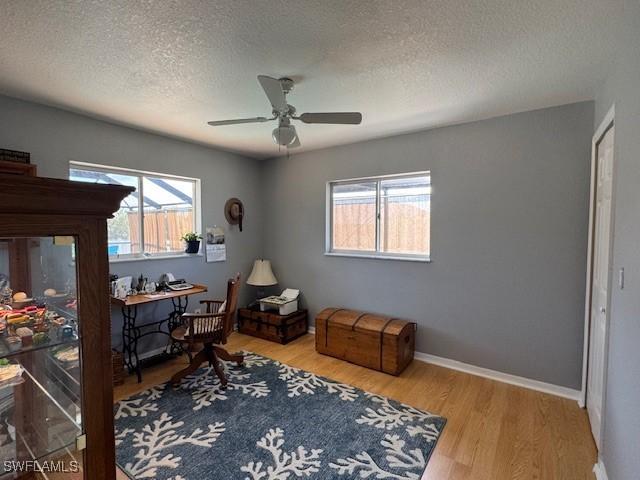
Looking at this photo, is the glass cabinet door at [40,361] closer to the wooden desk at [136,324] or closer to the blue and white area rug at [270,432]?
the blue and white area rug at [270,432]

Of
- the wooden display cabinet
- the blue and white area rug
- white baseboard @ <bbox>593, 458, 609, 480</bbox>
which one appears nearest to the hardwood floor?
white baseboard @ <bbox>593, 458, 609, 480</bbox>

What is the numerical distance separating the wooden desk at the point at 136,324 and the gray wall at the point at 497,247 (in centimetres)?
193

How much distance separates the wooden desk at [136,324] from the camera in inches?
108

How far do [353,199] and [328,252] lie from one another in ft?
2.43

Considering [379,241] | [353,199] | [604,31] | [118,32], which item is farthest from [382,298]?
[118,32]

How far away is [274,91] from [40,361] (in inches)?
64.9

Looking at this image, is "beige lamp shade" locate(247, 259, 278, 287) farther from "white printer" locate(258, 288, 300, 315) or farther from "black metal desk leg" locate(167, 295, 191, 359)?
"black metal desk leg" locate(167, 295, 191, 359)

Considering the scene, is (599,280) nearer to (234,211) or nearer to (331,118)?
(331,118)

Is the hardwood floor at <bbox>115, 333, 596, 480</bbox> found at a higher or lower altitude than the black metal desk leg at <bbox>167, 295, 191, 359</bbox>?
lower

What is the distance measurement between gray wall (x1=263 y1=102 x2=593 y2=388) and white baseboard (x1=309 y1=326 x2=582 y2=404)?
47 mm

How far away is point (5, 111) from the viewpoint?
2.27m

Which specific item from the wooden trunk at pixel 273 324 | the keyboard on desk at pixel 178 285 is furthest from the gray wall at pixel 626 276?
the keyboard on desk at pixel 178 285

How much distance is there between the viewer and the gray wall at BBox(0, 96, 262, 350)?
241 cm

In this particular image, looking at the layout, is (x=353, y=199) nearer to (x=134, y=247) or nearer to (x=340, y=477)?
(x=134, y=247)
